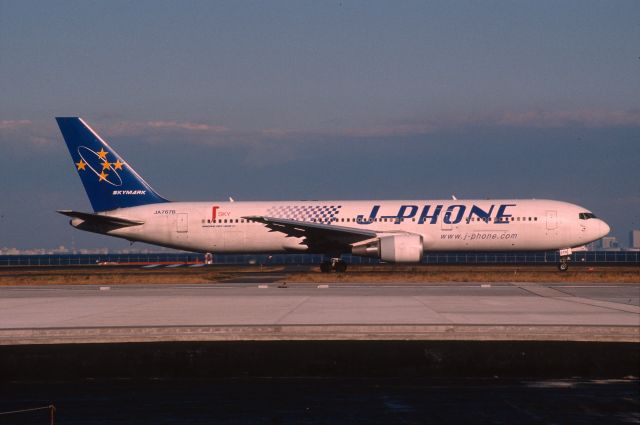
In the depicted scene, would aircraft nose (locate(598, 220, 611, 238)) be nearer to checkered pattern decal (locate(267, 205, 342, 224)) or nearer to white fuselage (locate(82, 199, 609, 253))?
white fuselage (locate(82, 199, 609, 253))

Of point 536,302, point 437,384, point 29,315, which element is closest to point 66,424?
point 437,384

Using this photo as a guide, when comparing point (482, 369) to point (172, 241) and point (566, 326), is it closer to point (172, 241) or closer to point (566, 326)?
point (566, 326)

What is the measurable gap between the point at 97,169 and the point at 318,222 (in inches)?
528

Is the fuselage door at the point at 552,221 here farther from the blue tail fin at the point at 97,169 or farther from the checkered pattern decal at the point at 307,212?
the blue tail fin at the point at 97,169

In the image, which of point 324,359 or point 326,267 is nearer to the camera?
point 324,359

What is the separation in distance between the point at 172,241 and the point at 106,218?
154 inches

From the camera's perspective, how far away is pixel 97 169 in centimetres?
4494

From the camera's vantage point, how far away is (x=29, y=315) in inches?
723

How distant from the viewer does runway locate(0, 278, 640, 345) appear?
1428cm

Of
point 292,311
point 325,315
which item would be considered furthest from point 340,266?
point 325,315

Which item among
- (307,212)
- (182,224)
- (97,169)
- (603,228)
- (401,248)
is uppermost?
(97,169)

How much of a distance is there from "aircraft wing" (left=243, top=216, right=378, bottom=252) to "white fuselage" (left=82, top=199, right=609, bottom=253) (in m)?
0.77

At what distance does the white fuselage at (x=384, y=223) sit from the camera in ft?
135

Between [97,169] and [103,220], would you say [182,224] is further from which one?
[97,169]
